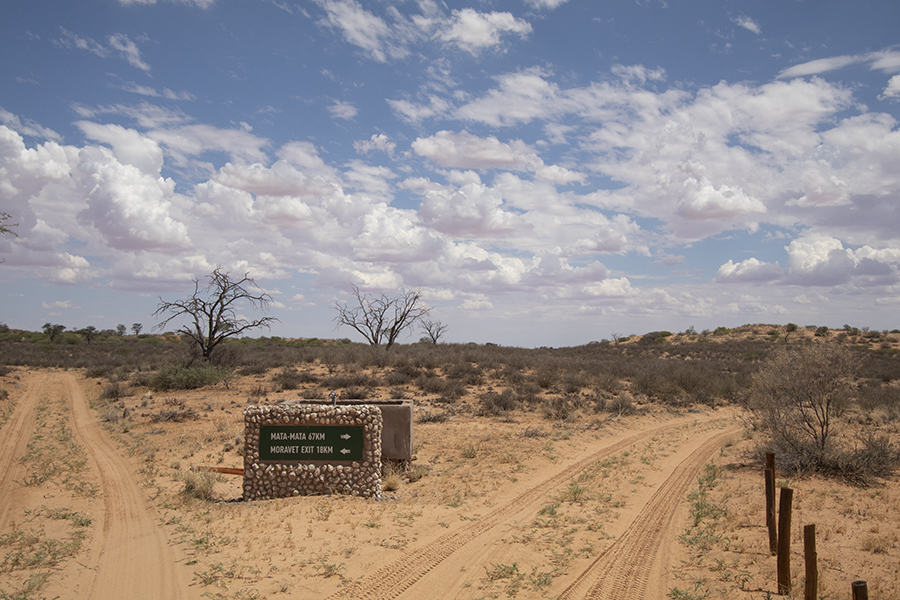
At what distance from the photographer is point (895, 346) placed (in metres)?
51.5

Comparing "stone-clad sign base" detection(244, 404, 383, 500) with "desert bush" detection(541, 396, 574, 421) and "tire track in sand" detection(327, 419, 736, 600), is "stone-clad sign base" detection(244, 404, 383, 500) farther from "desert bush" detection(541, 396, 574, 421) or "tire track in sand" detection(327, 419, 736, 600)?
"desert bush" detection(541, 396, 574, 421)

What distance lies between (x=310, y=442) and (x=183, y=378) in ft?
58.5

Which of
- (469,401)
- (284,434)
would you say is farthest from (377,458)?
(469,401)

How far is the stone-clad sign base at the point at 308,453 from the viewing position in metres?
10.3

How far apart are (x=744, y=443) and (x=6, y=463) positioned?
1894cm

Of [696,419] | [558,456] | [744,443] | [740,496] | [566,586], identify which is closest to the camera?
[566,586]

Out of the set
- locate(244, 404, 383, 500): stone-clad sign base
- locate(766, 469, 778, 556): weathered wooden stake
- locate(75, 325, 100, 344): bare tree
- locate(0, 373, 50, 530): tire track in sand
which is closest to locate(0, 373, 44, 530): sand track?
locate(0, 373, 50, 530): tire track in sand

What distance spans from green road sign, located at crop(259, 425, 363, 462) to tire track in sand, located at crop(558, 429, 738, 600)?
16.3 ft

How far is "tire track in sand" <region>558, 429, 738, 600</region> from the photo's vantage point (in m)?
6.46

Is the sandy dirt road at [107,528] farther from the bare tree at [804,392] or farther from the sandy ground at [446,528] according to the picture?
the bare tree at [804,392]

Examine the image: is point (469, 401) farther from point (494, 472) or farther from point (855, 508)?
point (855, 508)

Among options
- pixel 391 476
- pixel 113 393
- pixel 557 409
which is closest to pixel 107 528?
pixel 391 476

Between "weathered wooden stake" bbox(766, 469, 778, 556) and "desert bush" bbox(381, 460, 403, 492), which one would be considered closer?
"weathered wooden stake" bbox(766, 469, 778, 556)

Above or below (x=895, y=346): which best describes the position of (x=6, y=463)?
below
